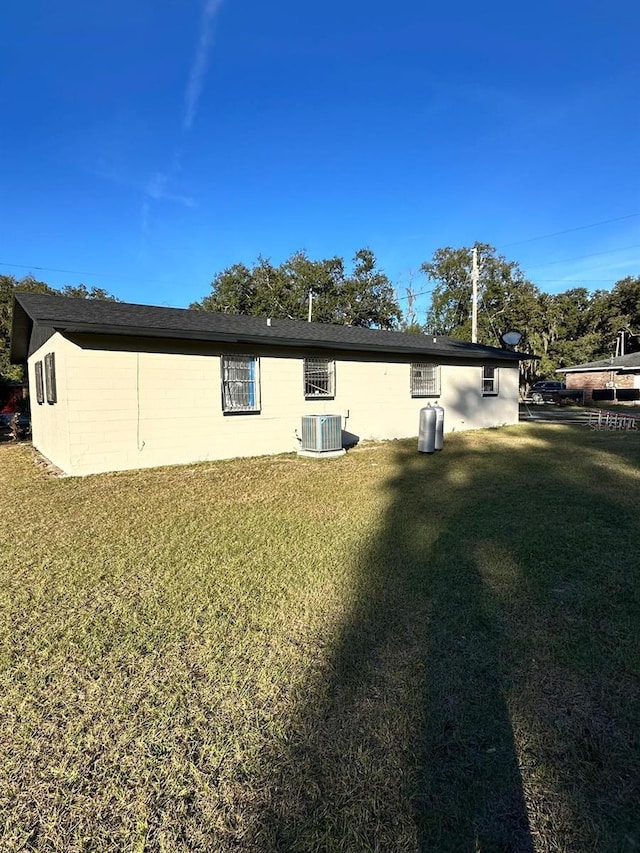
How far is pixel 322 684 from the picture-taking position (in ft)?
7.35

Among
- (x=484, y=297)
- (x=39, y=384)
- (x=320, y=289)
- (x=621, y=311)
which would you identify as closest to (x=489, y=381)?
(x=39, y=384)

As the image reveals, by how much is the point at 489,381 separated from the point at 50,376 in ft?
40.5

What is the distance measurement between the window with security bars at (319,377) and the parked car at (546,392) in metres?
23.9

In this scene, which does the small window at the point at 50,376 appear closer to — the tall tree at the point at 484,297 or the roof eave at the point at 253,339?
the roof eave at the point at 253,339

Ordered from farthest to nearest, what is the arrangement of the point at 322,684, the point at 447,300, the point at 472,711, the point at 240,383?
the point at 447,300 → the point at 240,383 → the point at 322,684 → the point at 472,711

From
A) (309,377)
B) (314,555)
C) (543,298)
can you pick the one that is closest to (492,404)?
(309,377)

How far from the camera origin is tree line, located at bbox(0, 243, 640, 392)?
33188 mm

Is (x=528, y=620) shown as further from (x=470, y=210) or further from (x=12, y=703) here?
(x=470, y=210)

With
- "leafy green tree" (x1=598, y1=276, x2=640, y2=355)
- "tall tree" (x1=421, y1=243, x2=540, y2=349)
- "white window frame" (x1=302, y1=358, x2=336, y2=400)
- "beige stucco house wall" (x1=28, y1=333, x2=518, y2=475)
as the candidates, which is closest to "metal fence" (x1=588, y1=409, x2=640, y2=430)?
"beige stucco house wall" (x1=28, y1=333, x2=518, y2=475)

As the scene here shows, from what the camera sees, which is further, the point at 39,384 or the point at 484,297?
the point at 484,297

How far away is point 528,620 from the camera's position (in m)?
2.76

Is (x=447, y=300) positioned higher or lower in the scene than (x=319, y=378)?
higher

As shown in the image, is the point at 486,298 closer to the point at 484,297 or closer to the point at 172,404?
the point at 484,297

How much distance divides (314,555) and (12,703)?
230 cm
